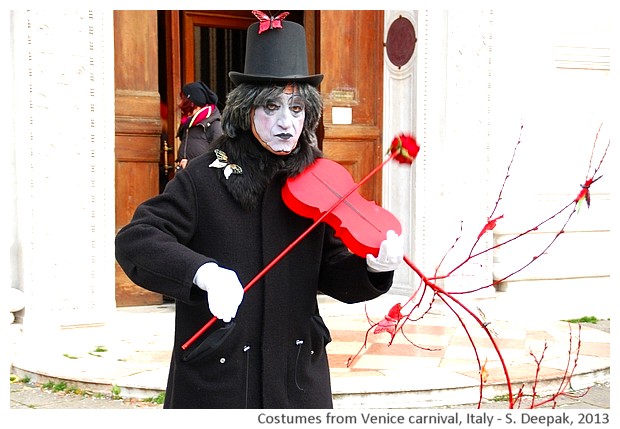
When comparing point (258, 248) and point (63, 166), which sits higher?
point (63, 166)

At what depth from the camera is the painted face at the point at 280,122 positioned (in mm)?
2324

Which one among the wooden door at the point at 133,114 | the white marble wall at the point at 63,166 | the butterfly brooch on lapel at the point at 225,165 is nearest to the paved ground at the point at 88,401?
the white marble wall at the point at 63,166

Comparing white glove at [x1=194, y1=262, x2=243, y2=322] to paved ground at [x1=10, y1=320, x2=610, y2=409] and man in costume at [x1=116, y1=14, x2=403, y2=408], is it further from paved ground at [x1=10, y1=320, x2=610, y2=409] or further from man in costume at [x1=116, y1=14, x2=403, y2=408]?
paved ground at [x1=10, y1=320, x2=610, y2=409]

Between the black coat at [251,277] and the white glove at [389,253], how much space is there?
0.12 metres

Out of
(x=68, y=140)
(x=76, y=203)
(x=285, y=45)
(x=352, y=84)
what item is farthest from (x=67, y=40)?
(x=285, y=45)

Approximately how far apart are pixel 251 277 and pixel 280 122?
450mm

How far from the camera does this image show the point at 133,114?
6.35m

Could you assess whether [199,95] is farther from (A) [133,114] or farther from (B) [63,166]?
(B) [63,166]

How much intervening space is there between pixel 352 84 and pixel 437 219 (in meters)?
1.41

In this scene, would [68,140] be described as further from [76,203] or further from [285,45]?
[285,45]

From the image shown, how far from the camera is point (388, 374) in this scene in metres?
4.76

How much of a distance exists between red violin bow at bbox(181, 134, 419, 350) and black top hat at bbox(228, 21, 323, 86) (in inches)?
11.9

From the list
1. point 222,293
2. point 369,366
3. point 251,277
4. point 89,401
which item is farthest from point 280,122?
point 369,366

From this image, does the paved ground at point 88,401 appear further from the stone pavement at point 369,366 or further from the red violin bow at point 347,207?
the red violin bow at point 347,207
